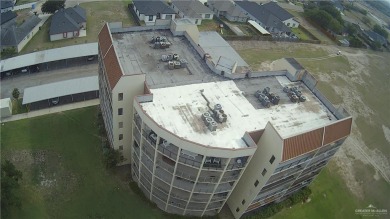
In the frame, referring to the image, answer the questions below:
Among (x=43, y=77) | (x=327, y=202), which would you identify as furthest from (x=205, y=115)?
(x=43, y=77)

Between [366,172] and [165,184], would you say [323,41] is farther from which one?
[165,184]

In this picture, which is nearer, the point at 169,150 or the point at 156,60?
the point at 169,150

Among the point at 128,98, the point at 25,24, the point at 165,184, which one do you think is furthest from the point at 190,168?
the point at 25,24

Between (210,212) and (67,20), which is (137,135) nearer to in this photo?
(210,212)

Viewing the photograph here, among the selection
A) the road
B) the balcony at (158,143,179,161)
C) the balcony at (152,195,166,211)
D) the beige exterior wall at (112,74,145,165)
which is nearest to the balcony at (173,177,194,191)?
the balcony at (158,143,179,161)

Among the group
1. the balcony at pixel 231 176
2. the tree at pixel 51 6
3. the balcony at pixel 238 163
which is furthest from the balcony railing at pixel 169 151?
the tree at pixel 51 6

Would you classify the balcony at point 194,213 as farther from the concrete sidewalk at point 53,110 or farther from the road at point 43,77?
the road at point 43,77

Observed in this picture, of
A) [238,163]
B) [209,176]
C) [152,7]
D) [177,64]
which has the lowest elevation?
[152,7]
